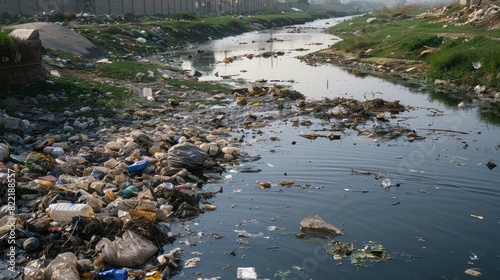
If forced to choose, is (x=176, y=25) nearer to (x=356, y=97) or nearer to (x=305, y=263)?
(x=356, y=97)

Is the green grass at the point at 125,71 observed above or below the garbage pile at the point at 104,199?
above

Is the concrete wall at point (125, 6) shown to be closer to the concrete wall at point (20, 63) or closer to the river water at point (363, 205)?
the concrete wall at point (20, 63)

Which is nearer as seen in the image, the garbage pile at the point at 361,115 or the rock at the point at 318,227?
the rock at the point at 318,227

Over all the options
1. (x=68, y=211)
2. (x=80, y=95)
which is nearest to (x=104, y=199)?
(x=68, y=211)

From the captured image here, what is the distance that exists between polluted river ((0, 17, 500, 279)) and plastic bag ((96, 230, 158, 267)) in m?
0.01

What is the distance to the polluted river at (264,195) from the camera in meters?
4.33

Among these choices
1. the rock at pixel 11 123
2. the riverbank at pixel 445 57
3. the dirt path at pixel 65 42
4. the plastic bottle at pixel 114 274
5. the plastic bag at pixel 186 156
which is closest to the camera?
the plastic bottle at pixel 114 274

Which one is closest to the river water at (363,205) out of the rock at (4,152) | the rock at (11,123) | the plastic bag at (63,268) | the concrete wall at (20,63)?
the plastic bag at (63,268)

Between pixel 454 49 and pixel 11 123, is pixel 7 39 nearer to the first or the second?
pixel 11 123

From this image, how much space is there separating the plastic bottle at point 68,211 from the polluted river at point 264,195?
1 cm

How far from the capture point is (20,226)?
4.66 meters

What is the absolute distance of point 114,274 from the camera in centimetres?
404

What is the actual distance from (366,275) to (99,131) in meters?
5.46

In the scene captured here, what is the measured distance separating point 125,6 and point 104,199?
3751cm
